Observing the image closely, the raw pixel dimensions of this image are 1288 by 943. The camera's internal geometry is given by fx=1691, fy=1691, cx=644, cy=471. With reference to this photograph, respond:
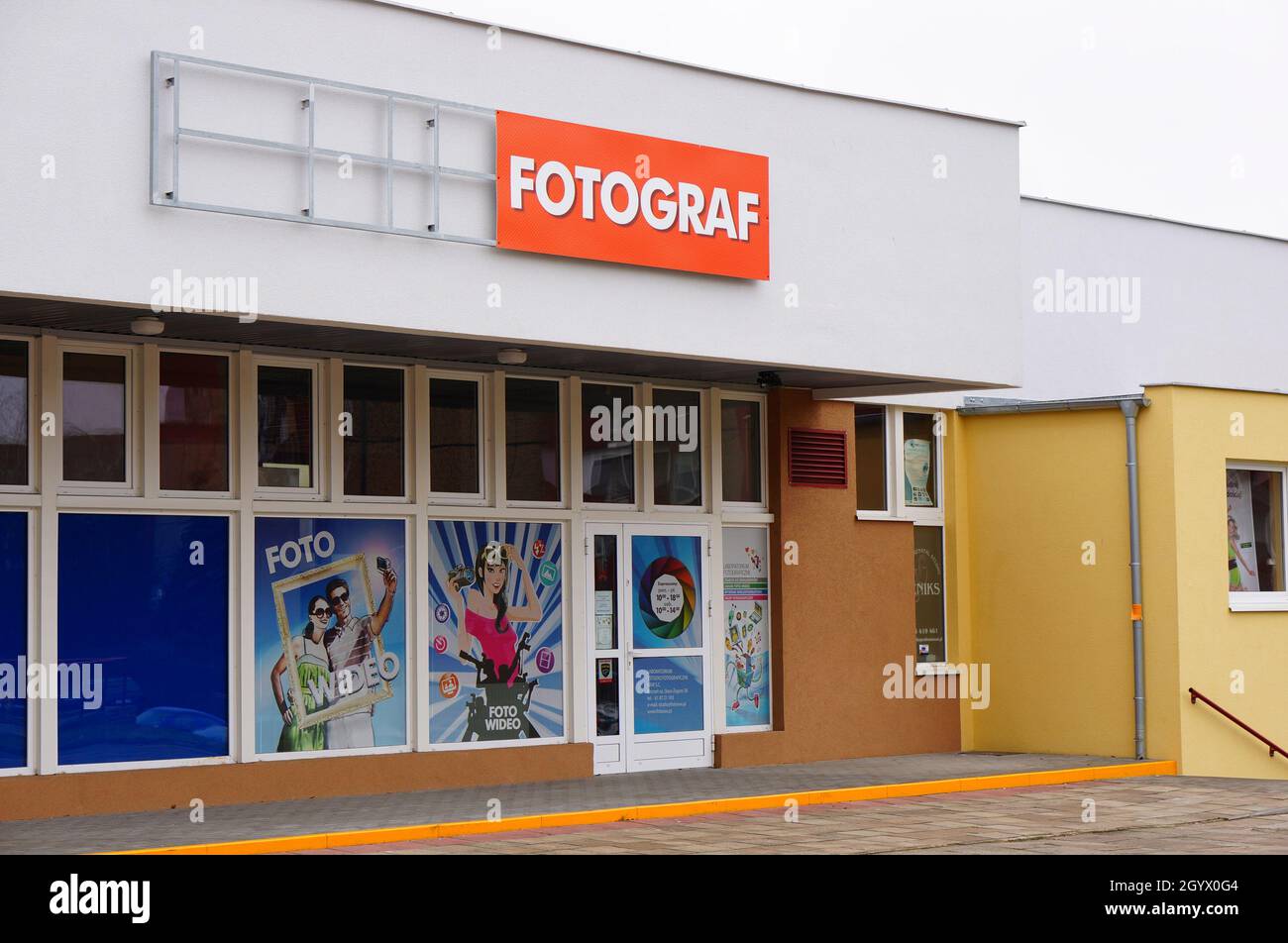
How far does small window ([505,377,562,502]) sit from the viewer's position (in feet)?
47.7

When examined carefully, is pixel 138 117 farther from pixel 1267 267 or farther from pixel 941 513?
pixel 1267 267

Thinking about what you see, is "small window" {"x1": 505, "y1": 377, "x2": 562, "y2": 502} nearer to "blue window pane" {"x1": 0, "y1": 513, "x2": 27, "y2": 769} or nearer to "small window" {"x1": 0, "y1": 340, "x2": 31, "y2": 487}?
"small window" {"x1": 0, "y1": 340, "x2": 31, "y2": 487}

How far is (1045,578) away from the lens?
57.0 ft

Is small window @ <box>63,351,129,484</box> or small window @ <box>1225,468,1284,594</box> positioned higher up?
small window @ <box>63,351,129,484</box>

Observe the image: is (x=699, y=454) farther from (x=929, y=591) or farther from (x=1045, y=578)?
(x=1045, y=578)

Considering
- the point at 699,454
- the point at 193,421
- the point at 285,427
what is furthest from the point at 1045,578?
the point at 193,421

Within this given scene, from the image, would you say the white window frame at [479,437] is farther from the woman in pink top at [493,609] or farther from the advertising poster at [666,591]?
the advertising poster at [666,591]

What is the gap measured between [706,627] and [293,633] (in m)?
4.25

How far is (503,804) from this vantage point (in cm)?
1251

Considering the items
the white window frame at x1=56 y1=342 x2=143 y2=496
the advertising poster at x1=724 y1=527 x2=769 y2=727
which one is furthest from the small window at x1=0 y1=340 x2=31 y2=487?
the advertising poster at x1=724 y1=527 x2=769 y2=727

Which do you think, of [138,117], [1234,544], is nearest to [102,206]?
[138,117]

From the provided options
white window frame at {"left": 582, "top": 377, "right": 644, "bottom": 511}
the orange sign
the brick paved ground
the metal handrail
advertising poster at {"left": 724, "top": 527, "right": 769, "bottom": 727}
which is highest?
the orange sign

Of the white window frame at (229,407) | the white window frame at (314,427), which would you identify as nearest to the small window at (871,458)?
the white window frame at (314,427)

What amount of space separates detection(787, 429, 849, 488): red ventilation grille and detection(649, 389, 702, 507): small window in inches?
42.1
